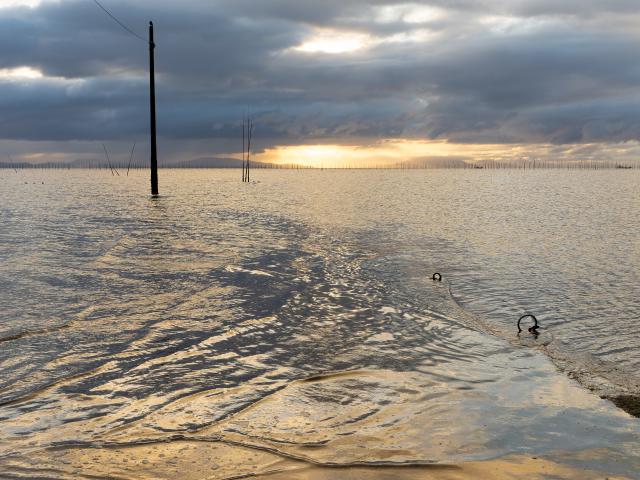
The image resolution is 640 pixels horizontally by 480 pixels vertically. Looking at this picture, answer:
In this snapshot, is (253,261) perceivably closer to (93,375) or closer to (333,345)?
(333,345)

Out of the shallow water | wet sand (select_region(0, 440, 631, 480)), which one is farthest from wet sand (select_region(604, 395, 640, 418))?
wet sand (select_region(0, 440, 631, 480))

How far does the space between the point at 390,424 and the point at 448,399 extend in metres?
1.04

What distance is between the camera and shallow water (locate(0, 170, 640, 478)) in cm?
512

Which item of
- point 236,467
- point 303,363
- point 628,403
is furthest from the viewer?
point 303,363

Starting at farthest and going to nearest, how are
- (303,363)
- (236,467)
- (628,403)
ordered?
(303,363), (628,403), (236,467)

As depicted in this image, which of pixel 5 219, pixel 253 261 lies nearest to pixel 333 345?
pixel 253 261

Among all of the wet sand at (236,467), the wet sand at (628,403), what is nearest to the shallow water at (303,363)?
the wet sand at (236,467)

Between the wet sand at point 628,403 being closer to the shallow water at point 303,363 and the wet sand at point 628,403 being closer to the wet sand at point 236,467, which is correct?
the shallow water at point 303,363

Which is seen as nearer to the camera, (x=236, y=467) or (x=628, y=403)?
(x=236, y=467)

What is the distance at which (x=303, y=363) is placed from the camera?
777cm

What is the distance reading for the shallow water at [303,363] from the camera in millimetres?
5119

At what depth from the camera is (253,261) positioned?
1712 centimetres

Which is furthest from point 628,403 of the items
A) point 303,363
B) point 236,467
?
point 236,467

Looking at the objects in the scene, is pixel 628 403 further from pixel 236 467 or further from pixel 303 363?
pixel 236 467
